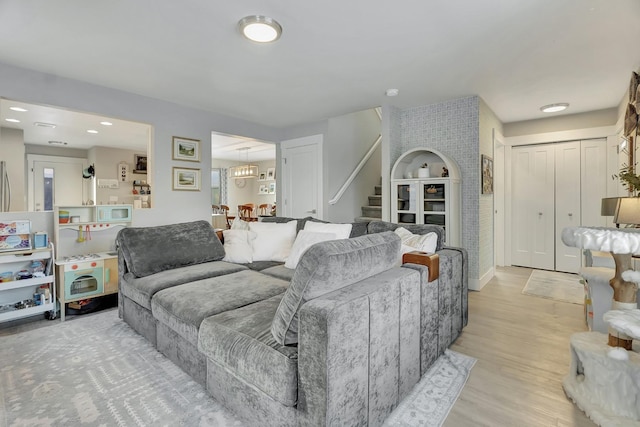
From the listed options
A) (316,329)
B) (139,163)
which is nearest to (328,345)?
(316,329)

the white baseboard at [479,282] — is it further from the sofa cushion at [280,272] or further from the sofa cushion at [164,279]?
the sofa cushion at [164,279]

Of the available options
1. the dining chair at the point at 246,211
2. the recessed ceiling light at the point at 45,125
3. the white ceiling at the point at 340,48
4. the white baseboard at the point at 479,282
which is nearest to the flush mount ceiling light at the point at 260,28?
the white ceiling at the point at 340,48

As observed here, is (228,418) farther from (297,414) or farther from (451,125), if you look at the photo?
(451,125)

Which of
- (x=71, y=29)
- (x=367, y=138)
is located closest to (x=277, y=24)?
(x=71, y=29)

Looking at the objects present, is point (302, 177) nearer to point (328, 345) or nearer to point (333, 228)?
point (333, 228)

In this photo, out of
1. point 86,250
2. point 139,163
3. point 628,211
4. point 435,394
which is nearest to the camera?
point 435,394

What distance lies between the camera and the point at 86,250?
10.9ft

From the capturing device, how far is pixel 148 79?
3.10m

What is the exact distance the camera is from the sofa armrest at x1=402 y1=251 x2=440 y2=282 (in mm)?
1853

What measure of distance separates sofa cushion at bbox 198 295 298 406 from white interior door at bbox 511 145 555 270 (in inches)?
188

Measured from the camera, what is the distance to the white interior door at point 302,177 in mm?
4777

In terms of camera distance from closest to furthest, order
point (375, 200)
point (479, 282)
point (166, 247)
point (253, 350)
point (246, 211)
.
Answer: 1. point (253, 350)
2. point (166, 247)
3. point (479, 282)
4. point (375, 200)
5. point (246, 211)

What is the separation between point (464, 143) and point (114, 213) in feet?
13.8

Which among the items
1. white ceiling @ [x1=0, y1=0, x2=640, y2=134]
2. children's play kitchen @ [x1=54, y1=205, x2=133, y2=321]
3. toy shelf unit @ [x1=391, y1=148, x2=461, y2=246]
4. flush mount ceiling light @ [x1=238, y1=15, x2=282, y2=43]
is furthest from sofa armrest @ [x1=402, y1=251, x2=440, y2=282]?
children's play kitchen @ [x1=54, y1=205, x2=133, y2=321]
